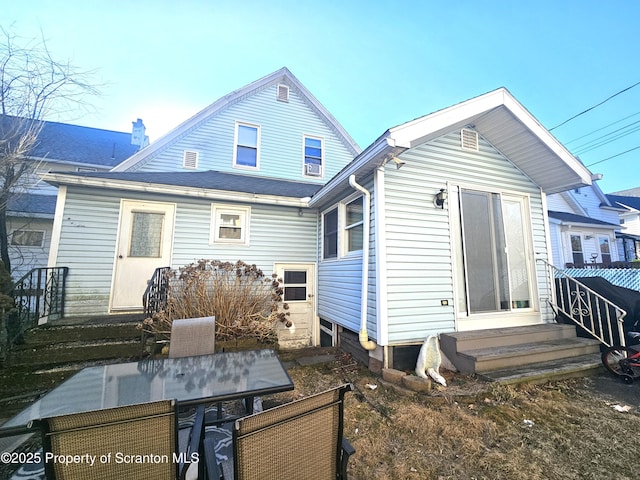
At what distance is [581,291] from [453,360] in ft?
9.65

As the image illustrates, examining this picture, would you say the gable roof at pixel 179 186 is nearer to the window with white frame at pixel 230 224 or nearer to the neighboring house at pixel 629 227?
the window with white frame at pixel 230 224

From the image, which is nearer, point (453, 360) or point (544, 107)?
point (453, 360)

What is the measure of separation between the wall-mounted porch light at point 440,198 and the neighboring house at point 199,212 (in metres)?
2.93

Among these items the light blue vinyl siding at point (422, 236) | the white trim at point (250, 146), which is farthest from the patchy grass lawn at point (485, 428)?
the white trim at point (250, 146)

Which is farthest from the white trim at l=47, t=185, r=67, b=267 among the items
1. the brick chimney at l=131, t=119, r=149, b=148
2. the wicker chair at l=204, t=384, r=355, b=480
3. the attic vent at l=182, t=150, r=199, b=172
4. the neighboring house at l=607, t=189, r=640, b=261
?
the neighboring house at l=607, t=189, r=640, b=261

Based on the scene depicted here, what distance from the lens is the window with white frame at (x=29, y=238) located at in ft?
28.9

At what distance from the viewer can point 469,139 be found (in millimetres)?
4707

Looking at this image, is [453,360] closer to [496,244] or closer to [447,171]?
[496,244]

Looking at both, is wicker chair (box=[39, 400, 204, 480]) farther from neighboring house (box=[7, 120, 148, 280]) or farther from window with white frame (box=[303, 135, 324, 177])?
window with white frame (box=[303, 135, 324, 177])

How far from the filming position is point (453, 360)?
12.4ft

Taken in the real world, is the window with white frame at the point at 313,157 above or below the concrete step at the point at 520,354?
above

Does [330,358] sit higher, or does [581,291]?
[581,291]

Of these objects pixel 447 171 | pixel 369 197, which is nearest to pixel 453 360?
pixel 369 197

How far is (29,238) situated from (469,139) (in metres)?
13.4
